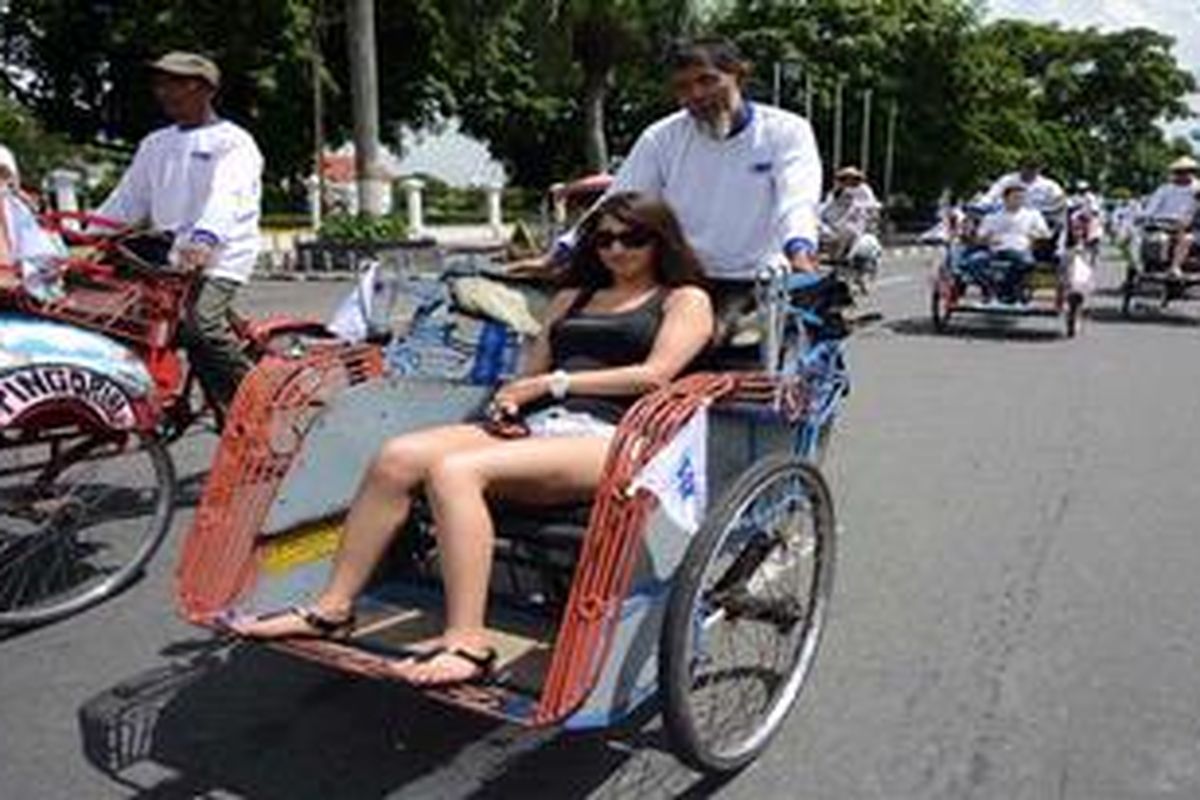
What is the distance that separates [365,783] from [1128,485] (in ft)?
16.3

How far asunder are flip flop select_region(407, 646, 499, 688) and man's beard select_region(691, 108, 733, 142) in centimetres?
237

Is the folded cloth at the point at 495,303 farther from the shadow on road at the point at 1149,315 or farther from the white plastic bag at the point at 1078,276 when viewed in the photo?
the shadow on road at the point at 1149,315

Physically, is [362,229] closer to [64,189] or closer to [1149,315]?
[64,189]

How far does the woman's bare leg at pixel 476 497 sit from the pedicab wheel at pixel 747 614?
1.38 ft

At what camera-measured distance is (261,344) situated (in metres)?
6.91

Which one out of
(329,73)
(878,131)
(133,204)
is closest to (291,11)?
(329,73)

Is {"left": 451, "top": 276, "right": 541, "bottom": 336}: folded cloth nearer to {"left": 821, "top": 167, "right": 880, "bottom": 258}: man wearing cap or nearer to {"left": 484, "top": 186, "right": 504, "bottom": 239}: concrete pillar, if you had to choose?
{"left": 821, "top": 167, "right": 880, "bottom": 258}: man wearing cap

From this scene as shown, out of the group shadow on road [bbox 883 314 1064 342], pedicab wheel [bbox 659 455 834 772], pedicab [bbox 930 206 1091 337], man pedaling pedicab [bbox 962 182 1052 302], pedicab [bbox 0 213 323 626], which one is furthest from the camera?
man pedaling pedicab [bbox 962 182 1052 302]

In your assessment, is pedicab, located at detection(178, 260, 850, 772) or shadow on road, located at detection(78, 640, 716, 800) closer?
pedicab, located at detection(178, 260, 850, 772)

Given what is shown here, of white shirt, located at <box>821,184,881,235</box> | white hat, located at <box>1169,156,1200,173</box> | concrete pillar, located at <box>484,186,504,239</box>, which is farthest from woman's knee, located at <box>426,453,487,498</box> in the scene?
concrete pillar, located at <box>484,186,504,239</box>

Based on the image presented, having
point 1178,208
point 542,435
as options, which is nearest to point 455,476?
point 542,435

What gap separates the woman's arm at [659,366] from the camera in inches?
180

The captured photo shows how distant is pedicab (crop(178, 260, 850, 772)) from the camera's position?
12.3 feet

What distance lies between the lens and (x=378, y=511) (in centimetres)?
418
